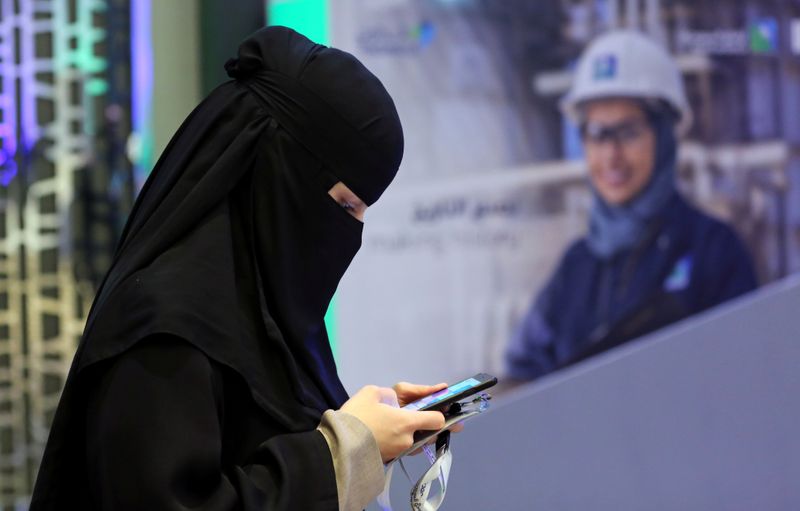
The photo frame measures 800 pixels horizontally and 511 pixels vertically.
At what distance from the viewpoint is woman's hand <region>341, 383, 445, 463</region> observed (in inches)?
39.7

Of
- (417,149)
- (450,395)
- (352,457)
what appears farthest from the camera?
(417,149)

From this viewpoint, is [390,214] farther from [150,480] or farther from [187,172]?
[150,480]

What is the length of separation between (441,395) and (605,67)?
1804mm

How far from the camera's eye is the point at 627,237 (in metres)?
2.67

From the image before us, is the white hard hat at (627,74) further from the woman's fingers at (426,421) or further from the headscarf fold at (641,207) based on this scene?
the woman's fingers at (426,421)

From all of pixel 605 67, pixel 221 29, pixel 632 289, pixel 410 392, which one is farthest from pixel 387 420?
pixel 221 29

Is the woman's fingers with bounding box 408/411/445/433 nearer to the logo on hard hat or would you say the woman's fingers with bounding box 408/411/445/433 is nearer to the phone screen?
the phone screen

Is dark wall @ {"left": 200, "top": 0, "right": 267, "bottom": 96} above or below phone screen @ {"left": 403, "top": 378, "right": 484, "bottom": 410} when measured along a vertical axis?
above

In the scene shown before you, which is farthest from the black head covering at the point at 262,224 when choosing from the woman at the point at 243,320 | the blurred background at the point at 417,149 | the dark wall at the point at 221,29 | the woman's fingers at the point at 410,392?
the dark wall at the point at 221,29

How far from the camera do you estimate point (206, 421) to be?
898 millimetres

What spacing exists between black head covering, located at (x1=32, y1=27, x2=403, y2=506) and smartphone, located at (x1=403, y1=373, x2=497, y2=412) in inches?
4.6

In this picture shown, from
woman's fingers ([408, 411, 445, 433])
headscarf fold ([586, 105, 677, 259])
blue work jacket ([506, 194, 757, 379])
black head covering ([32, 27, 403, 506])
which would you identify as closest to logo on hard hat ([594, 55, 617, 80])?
headscarf fold ([586, 105, 677, 259])

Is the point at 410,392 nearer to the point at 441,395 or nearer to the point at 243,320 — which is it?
the point at 441,395

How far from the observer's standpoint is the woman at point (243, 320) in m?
0.89
